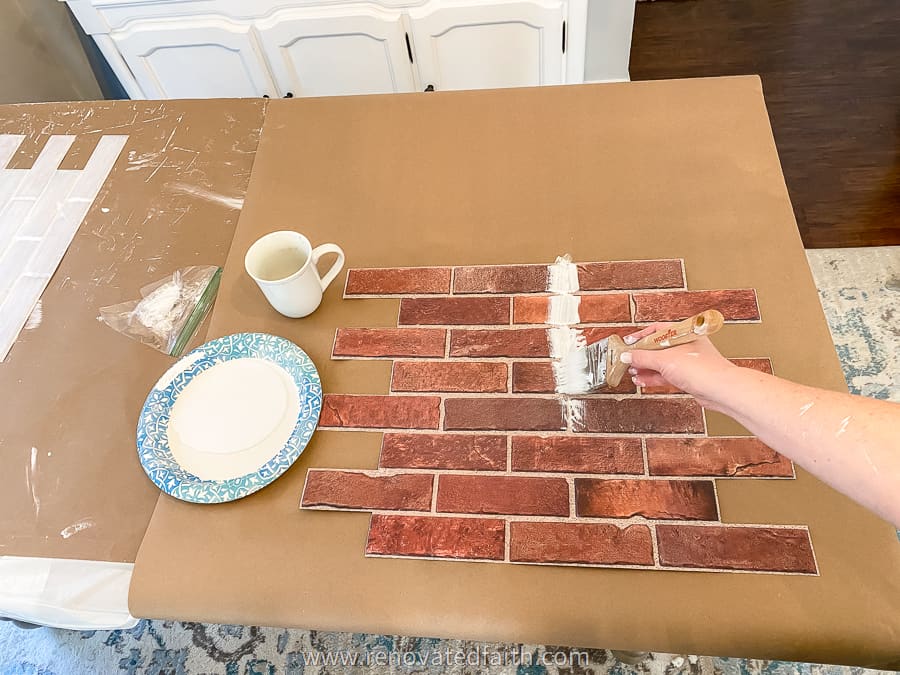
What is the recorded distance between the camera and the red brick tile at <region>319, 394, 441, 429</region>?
74 cm

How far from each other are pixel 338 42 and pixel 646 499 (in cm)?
145

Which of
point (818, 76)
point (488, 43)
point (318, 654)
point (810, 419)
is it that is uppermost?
point (810, 419)

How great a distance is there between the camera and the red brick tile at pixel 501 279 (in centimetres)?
83

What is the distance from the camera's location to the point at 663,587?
62 cm

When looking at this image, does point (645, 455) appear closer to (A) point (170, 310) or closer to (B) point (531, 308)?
(B) point (531, 308)

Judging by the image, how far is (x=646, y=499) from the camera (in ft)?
2.17

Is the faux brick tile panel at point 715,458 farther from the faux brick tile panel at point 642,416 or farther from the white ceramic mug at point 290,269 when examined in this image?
the white ceramic mug at point 290,269

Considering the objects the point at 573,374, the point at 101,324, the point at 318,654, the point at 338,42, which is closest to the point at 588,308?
the point at 573,374

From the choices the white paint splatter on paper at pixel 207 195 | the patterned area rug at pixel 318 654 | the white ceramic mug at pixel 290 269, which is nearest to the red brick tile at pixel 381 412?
the white ceramic mug at pixel 290 269

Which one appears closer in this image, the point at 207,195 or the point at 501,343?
the point at 501,343

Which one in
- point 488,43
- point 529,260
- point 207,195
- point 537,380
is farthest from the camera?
point 488,43

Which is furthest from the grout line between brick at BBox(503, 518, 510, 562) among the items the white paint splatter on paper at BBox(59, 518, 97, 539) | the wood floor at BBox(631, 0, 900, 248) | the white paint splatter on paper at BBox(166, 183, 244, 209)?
the wood floor at BBox(631, 0, 900, 248)

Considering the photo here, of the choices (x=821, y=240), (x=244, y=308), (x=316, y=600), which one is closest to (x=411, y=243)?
(x=244, y=308)

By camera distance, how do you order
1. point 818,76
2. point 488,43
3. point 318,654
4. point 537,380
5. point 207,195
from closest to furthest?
point 537,380
point 207,195
point 318,654
point 488,43
point 818,76
